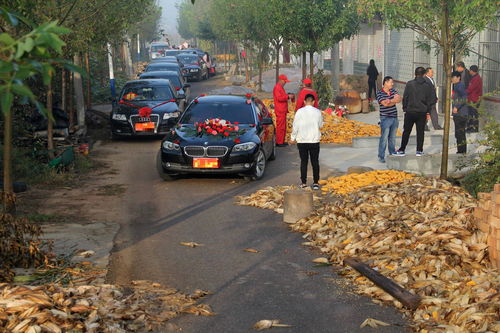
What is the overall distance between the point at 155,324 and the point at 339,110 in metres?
19.8

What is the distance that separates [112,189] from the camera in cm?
1434

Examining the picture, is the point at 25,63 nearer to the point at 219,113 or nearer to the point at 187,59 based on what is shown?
the point at 219,113

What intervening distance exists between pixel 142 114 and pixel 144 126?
13.1 inches

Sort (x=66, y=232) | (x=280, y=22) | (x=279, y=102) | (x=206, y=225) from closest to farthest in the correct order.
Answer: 1. (x=66, y=232)
2. (x=206, y=225)
3. (x=279, y=102)
4. (x=280, y=22)

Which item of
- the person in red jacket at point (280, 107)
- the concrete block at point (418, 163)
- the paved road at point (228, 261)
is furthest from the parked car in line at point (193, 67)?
the paved road at point (228, 261)

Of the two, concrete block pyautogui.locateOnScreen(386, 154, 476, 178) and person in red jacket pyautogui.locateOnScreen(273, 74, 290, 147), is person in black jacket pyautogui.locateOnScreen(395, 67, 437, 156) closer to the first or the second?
concrete block pyautogui.locateOnScreen(386, 154, 476, 178)

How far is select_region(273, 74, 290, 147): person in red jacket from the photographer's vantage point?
63.5 feet

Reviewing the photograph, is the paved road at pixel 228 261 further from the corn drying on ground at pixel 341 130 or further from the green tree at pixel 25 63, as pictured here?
the corn drying on ground at pixel 341 130

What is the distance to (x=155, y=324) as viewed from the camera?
698cm

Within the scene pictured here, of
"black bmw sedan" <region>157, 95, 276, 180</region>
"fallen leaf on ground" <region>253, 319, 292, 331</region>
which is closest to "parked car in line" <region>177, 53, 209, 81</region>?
"black bmw sedan" <region>157, 95, 276, 180</region>

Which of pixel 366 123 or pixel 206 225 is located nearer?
pixel 206 225

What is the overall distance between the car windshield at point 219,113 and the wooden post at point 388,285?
7514 millimetres

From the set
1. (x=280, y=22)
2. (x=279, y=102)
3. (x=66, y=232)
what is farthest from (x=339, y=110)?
(x=66, y=232)

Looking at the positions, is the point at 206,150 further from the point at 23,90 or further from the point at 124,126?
the point at 23,90
